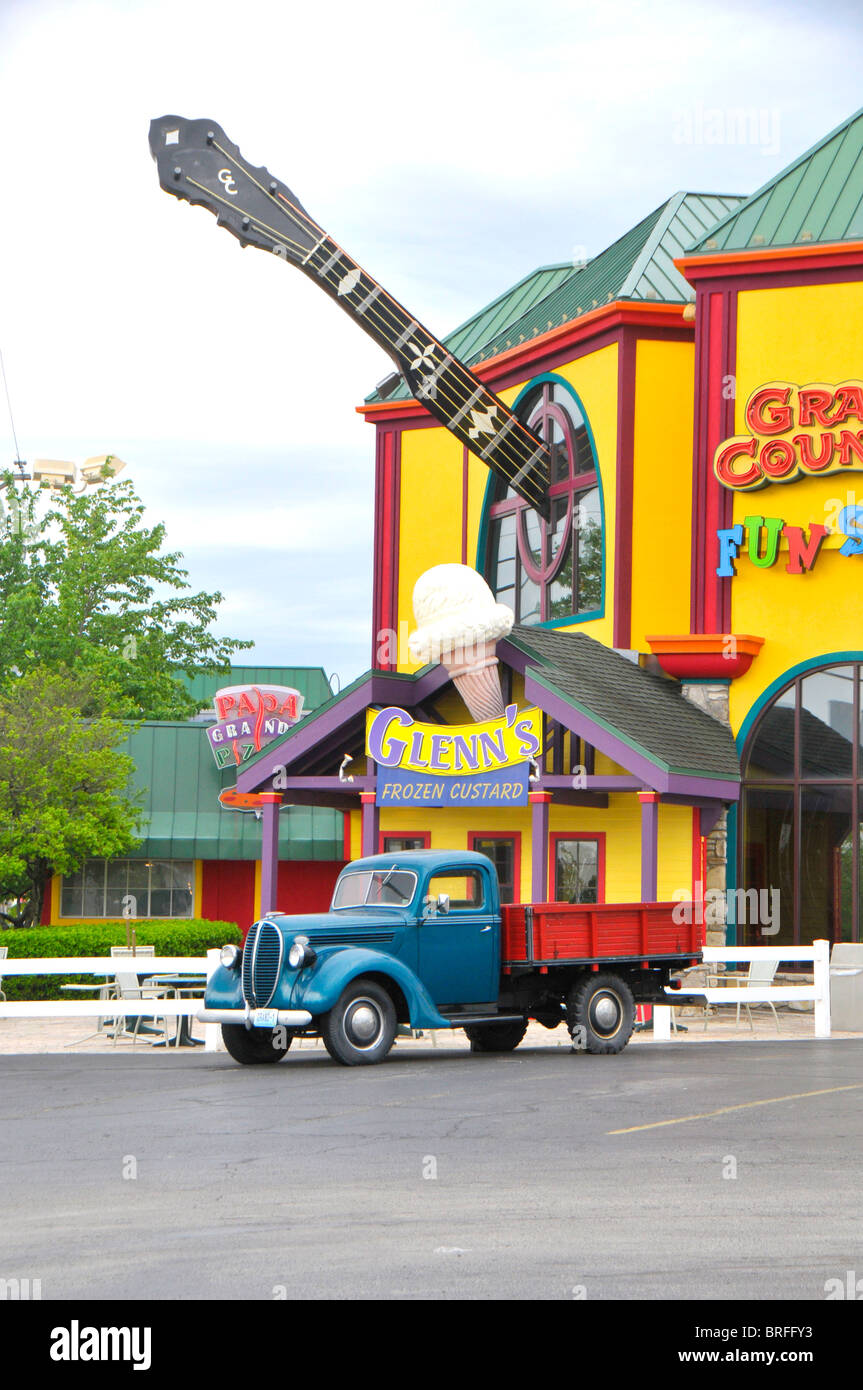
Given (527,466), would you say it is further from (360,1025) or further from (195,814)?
(360,1025)

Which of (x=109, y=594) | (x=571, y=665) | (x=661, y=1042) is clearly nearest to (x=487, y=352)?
(x=571, y=665)

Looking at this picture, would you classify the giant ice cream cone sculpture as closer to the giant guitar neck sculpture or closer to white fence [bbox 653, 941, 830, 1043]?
the giant guitar neck sculpture

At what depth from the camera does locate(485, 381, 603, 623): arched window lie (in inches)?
1016

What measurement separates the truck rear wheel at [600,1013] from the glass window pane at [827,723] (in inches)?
309

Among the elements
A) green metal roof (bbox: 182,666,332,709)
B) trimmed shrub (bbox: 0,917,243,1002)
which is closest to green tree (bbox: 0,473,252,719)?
green metal roof (bbox: 182,666,332,709)

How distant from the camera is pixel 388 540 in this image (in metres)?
29.8

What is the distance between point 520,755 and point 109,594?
26747mm

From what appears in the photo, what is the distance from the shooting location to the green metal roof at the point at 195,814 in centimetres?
3331

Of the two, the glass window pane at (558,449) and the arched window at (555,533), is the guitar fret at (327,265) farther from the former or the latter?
the glass window pane at (558,449)

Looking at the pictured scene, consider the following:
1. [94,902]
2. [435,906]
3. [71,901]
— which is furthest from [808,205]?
[71,901]

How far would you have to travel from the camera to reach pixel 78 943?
24906 millimetres

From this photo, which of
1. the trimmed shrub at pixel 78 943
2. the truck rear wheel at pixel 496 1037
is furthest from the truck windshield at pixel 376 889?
the trimmed shrub at pixel 78 943

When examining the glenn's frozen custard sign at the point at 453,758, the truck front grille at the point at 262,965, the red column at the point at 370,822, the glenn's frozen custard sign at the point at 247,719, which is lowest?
the truck front grille at the point at 262,965
